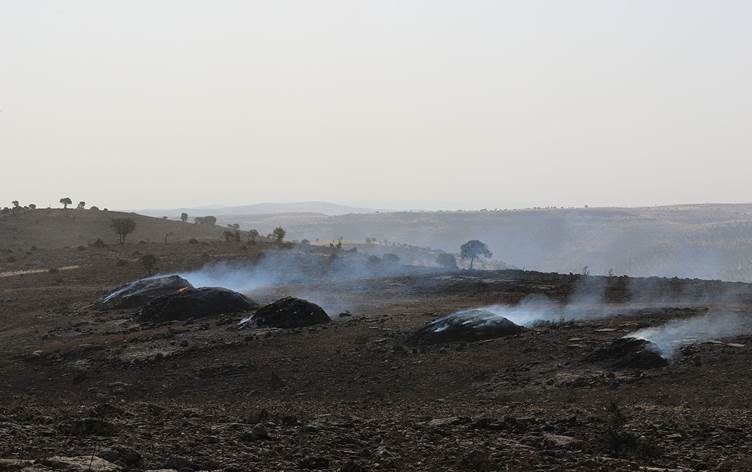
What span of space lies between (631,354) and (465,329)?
6.54 m

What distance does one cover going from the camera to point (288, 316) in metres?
29.2

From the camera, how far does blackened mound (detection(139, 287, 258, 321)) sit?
3244cm

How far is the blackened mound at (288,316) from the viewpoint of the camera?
28906 millimetres

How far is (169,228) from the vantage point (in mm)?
96375

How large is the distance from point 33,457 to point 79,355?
17.1 metres

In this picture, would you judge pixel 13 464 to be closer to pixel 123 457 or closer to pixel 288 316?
pixel 123 457

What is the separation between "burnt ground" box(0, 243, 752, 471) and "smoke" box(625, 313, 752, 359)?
30.3 inches

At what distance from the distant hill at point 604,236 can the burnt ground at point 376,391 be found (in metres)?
82.5

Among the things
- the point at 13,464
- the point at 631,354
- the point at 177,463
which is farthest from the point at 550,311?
the point at 13,464

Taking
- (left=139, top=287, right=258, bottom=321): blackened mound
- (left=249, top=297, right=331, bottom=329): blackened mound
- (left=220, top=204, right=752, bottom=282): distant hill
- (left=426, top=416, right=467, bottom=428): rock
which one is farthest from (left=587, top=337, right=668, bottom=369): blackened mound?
(left=220, top=204, right=752, bottom=282): distant hill

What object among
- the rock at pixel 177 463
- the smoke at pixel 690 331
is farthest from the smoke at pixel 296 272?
the rock at pixel 177 463

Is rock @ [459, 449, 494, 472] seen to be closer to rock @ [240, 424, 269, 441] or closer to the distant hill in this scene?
rock @ [240, 424, 269, 441]

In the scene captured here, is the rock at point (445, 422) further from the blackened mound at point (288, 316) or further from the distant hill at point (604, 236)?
the distant hill at point (604, 236)

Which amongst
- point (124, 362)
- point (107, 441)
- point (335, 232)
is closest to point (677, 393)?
point (107, 441)
